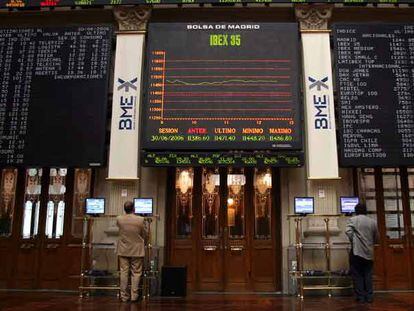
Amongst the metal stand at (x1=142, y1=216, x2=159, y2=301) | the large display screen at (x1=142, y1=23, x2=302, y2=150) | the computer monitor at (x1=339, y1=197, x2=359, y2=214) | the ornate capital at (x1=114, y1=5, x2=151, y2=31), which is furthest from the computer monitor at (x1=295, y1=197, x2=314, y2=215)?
the ornate capital at (x1=114, y1=5, x2=151, y2=31)

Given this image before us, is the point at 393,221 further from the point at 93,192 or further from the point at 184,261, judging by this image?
the point at 93,192

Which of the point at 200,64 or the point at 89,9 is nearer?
the point at 200,64

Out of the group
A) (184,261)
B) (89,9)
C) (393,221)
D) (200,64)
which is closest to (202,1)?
(200,64)

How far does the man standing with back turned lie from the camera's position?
722 cm

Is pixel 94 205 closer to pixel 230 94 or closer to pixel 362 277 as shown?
pixel 230 94

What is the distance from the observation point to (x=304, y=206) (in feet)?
27.0

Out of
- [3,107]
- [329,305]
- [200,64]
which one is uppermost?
[200,64]

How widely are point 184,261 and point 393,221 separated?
4418 mm

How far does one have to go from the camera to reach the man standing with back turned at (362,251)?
23.7ft

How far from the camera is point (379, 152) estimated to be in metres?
8.72

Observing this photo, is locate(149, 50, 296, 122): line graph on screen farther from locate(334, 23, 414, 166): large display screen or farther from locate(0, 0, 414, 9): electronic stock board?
locate(0, 0, 414, 9): electronic stock board

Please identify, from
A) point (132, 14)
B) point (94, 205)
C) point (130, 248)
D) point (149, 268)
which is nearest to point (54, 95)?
point (132, 14)

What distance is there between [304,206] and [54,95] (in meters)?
5.46

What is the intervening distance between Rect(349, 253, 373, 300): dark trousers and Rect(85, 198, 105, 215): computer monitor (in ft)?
14.9
